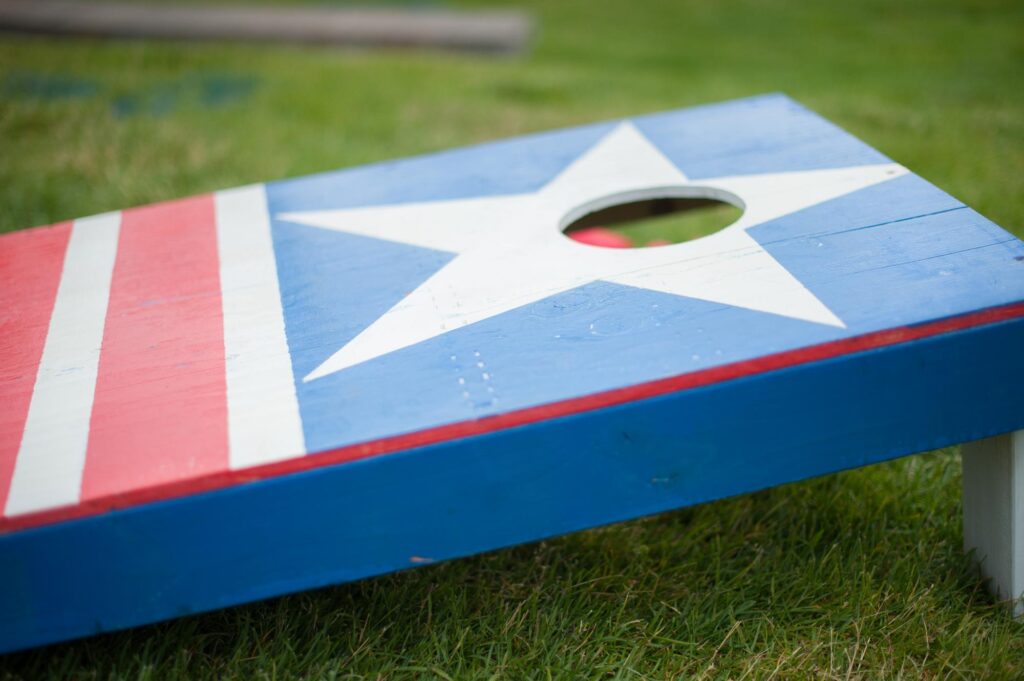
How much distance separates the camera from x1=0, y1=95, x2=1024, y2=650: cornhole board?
930 mm

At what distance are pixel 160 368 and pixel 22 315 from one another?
0.33 meters

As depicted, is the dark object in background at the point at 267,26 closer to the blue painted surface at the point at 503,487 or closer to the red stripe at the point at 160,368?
the red stripe at the point at 160,368

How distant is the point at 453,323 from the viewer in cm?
112

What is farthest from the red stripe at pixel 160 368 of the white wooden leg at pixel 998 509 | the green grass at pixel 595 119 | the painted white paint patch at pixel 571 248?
the white wooden leg at pixel 998 509

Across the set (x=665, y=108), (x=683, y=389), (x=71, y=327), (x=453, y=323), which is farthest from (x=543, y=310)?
(x=665, y=108)

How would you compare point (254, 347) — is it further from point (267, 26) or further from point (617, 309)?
point (267, 26)

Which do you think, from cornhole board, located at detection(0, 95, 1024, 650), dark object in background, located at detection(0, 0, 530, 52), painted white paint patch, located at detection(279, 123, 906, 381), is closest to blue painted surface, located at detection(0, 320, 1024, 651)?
cornhole board, located at detection(0, 95, 1024, 650)

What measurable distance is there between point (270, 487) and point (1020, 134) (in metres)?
2.72

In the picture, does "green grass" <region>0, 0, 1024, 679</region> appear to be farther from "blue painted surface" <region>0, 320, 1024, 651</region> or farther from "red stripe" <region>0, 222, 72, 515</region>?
"red stripe" <region>0, 222, 72, 515</region>

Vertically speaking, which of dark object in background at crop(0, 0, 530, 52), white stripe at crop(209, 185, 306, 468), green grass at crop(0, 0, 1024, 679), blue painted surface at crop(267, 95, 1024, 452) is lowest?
green grass at crop(0, 0, 1024, 679)

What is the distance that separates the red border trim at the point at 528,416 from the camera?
Answer: 90 cm

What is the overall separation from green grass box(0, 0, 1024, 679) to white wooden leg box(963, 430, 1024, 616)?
37 millimetres

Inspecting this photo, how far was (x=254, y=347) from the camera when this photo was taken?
1.13m

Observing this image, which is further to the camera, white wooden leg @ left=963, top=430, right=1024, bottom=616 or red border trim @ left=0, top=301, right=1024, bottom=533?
white wooden leg @ left=963, top=430, right=1024, bottom=616
